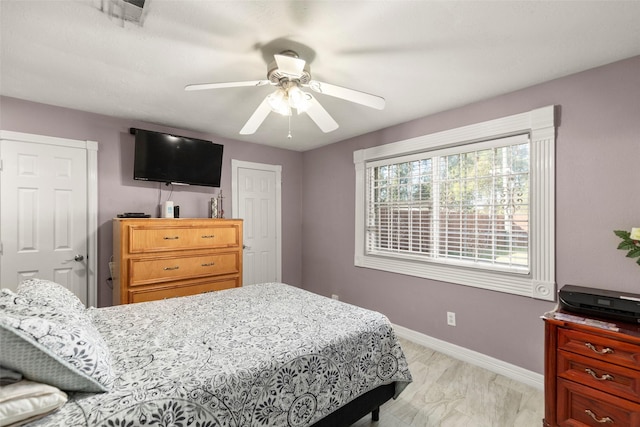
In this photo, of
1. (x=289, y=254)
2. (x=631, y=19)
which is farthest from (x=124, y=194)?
(x=631, y=19)

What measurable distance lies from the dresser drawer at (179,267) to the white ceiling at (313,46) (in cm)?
151

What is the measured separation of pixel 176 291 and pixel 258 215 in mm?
1561

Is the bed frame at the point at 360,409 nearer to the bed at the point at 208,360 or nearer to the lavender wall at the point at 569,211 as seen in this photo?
the bed at the point at 208,360

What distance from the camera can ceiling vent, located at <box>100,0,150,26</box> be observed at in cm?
149

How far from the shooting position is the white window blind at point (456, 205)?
253 cm

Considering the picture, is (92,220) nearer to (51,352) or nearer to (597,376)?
(51,352)

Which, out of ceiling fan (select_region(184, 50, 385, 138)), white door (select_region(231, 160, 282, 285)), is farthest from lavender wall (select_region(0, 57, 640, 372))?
ceiling fan (select_region(184, 50, 385, 138))

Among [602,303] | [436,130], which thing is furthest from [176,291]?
[602,303]

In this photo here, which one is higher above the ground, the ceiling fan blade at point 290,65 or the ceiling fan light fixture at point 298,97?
the ceiling fan blade at point 290,65

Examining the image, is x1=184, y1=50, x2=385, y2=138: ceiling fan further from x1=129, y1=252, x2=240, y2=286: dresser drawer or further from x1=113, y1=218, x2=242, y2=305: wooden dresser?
x1=129, y1=252, x2=240, y2=286: dresser drawer

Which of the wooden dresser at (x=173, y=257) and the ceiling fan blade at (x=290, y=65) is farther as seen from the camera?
the wooden dresser at (x=173, y=257)

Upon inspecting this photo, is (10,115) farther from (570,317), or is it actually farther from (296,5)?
(570,317)

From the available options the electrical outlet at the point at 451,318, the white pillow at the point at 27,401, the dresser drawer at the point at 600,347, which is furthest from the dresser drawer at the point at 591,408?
the white pillow at the point at 27,401

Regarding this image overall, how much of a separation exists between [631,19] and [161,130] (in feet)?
13.0
